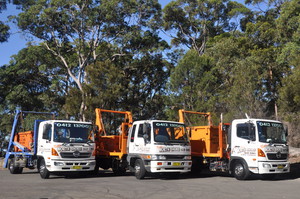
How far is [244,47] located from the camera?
120ft

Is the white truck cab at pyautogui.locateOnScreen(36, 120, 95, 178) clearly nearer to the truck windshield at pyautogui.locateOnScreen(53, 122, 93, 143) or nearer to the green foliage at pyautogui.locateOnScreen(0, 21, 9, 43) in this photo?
the truck windshield at pyautogui.locateOnScreen(53, 122, 93, 143)

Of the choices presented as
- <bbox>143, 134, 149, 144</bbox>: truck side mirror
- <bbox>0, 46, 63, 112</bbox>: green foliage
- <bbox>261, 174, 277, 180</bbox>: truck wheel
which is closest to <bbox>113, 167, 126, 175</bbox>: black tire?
<bbox>143, 134, 149, 144</bbox>: truck side mirror

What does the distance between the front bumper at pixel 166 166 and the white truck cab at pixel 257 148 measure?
6.43 ft

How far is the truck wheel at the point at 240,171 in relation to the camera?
47.8 feet

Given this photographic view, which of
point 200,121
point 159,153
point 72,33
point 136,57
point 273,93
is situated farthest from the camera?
point 136,57

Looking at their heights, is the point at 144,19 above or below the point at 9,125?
above

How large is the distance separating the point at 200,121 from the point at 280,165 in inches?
443

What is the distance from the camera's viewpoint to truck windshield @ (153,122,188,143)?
14.8 meters

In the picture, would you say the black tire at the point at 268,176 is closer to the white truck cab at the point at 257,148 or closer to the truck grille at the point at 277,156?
the white truck cab at the point at 257,148

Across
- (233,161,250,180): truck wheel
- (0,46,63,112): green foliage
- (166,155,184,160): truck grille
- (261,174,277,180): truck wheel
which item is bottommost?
(261,174,277,180): truck wheel

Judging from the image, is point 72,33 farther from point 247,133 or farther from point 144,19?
point 247,133

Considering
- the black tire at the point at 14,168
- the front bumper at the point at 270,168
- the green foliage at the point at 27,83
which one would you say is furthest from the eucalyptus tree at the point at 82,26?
the front bumper at the point at 270,168

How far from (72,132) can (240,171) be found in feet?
23.2

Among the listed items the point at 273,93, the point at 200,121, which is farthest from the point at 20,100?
the point at 273,93
